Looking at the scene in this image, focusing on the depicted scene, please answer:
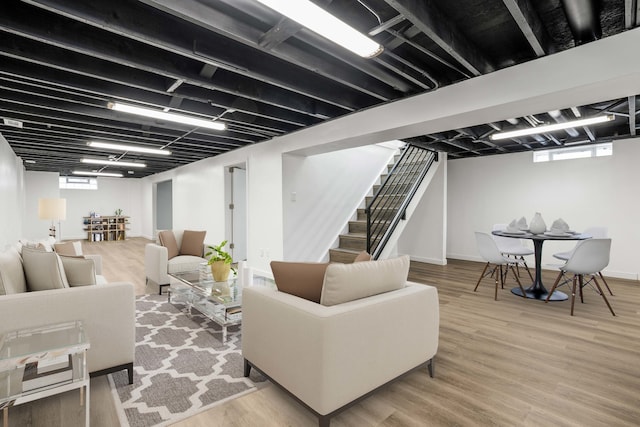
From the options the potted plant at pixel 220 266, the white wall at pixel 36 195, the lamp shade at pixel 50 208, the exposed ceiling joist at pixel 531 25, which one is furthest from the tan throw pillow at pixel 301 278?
the white wall at pixel 36 195

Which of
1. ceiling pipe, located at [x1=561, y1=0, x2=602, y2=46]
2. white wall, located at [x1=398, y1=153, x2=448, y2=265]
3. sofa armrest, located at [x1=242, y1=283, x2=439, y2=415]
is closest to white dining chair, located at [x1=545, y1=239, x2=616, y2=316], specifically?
ceiling pipe, located at [x1=561, y1=0, x2=602, y2=46]

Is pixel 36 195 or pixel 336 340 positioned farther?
pixel 36 195

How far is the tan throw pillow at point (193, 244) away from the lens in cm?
492

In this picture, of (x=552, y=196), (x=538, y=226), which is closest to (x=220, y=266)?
(x=538, y=226)

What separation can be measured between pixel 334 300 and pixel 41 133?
5.87 m

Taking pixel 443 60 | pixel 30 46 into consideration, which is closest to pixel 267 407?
pixel 443 60

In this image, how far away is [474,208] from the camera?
703cm

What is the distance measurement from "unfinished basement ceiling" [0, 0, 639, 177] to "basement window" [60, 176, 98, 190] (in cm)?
783

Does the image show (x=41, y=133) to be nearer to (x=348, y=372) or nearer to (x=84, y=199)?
(x=348, y=372)

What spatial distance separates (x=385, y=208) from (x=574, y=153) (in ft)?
11.7

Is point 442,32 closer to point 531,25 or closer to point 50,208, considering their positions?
point 531,25

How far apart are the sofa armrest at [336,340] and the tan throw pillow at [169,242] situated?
3.16 meters

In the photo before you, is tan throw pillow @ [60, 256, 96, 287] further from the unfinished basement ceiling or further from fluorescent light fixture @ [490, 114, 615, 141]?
fluorescent light fixture @ [490, 114, 615, 141]

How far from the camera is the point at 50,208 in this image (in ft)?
16.7
